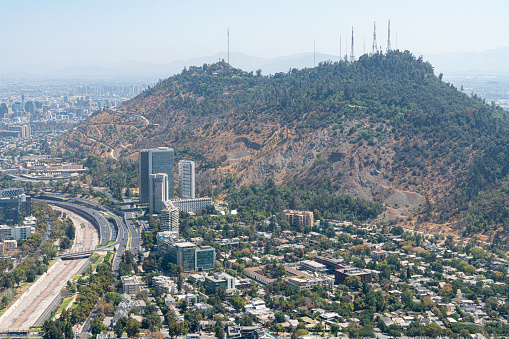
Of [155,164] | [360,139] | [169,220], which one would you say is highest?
[360,139]

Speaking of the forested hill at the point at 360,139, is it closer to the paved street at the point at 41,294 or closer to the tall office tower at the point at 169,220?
the tall office tower at the point at 169,220

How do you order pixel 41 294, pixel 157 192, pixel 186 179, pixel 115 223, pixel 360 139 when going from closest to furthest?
1. pixel 41 294
2. pixel 115 223
3. pixel 157 192
4. pixel 186 179
5. pixel 360 139

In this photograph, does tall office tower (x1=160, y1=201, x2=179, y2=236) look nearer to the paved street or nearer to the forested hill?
the paved street

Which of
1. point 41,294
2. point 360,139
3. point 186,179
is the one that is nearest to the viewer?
point 41,294

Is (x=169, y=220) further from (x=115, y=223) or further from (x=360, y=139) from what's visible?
(x=360, y=139)

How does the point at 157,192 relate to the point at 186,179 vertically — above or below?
below

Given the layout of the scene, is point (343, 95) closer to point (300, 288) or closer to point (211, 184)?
point (211, 184)

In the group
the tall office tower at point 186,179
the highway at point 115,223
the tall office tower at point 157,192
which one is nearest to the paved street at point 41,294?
the highway at point 115,223

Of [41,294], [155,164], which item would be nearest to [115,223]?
[155,164]
